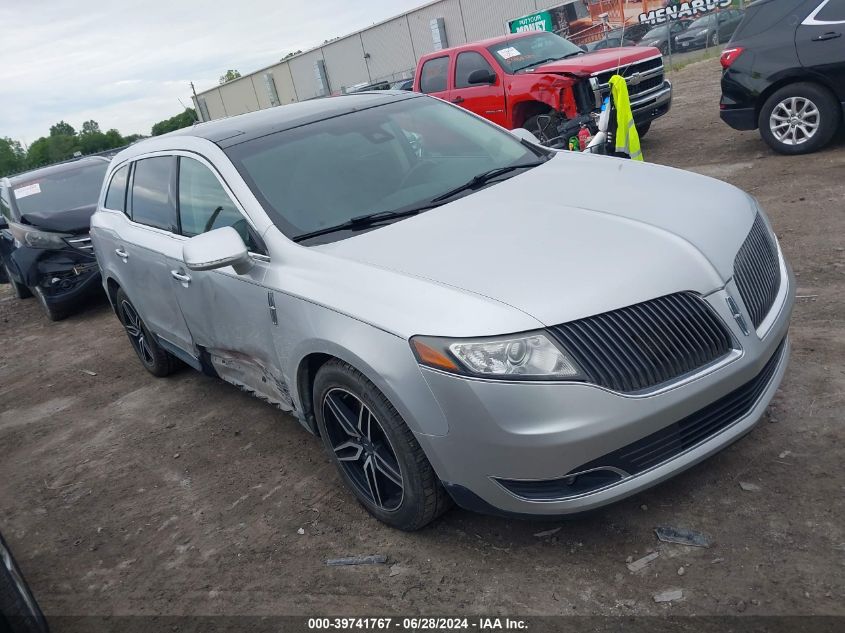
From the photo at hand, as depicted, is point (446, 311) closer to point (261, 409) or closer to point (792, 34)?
point (261, 409)

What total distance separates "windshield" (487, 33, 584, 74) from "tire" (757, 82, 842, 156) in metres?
3.55

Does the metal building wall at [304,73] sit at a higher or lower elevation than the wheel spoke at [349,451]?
higher

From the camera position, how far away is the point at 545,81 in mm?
10141

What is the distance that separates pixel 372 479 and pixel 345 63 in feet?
186

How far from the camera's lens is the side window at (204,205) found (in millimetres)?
3652

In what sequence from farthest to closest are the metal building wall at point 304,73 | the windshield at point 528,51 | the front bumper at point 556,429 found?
the metal building wall at point 304,73, the windshield at point 528,51, the front bumper at point 556,429

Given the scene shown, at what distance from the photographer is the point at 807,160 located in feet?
26.6

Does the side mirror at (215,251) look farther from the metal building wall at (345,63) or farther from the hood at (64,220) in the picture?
the metal building wall at (345,63)

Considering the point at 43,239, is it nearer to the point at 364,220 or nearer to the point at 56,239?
the point at 56,239

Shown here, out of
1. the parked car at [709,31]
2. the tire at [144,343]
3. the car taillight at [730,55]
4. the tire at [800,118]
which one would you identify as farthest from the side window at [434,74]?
the parked car at [709,31]

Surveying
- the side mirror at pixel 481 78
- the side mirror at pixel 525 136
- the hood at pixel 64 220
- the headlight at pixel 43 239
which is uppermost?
the side mirror at pixel 481 78

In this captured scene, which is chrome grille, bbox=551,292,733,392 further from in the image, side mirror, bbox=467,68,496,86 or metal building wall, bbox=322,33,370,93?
metal building wall, bbox=322,33,370,93

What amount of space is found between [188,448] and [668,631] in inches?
125

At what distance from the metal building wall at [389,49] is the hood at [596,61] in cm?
3961
